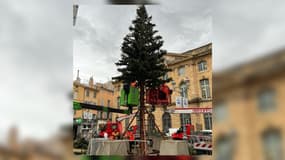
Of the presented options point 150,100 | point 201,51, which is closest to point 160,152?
point 150,100

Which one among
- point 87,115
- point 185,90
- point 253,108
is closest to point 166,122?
point 185,90

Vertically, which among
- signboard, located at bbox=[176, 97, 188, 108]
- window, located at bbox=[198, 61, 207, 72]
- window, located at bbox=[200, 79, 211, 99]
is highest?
window, located at bbox=[198, 61, 207, 72]

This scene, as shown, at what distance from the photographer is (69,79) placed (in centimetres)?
92

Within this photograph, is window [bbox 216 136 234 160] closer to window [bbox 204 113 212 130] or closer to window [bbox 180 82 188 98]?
window [bbox 204 113 212 130]

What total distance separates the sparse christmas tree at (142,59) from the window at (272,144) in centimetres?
64

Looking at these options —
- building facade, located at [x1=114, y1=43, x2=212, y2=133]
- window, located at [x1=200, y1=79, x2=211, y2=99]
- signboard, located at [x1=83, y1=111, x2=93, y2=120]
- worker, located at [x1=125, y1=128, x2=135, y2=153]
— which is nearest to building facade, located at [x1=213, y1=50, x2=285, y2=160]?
window, located at [x1=200, y1=79, x2=211, y2=99]

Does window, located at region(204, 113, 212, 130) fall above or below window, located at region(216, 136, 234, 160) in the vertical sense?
above

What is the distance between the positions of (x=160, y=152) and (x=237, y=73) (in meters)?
0.70

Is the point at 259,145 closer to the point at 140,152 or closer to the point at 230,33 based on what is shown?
the point at 230,33

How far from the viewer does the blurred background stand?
2.45 feet

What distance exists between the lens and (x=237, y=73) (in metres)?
0.82

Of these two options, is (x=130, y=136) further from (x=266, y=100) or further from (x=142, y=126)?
(x=266, y=100)

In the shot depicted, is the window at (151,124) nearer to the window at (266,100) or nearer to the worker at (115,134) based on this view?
the worker at (115,134)

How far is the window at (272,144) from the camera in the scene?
0.77 meters
